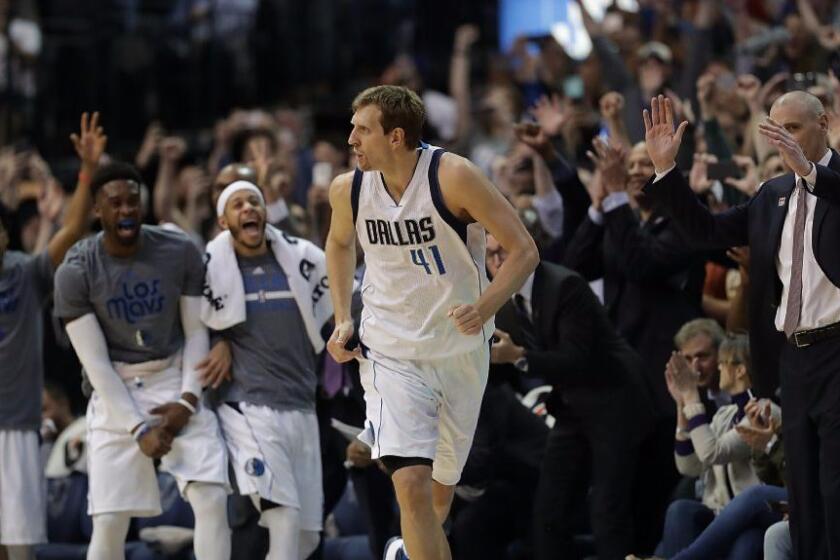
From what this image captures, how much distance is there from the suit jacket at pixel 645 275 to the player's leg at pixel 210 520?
230cm

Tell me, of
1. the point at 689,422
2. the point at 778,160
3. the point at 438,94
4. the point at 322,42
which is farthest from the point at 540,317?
the point at 322,42

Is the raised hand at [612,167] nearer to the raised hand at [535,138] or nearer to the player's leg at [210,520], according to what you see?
the raised hand at [535,138]

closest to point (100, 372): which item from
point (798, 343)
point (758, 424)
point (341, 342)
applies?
point (341, 342)

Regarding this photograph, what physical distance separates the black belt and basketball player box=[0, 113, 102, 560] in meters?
3.91

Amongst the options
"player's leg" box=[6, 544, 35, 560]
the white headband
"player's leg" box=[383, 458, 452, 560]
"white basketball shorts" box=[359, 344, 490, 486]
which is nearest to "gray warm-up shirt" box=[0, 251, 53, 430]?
"player's leg" box=[6, 544, 35, 560]

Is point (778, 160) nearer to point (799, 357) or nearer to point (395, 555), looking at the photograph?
point (799, 357)

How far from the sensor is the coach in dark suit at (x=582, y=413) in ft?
27.4

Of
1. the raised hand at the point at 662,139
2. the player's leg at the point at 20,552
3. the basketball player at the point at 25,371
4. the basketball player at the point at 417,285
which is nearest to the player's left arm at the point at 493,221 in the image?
the basketball player at the point at 417,285

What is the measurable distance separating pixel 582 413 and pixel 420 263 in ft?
6.20

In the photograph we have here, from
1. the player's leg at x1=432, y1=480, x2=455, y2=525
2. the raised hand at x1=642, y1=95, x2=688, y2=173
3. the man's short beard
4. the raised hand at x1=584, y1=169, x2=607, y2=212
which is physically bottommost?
the player's leg at x1=432, y1=480, x2=455, y2=525

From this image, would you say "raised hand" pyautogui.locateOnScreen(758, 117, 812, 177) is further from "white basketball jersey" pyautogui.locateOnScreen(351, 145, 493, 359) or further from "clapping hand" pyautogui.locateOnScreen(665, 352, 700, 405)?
"clapping hand" pyautogui.locateOnScreen(665, 352, 700, 405)

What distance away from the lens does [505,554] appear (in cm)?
916

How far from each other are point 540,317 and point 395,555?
1.68m

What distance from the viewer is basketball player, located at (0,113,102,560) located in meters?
8.87
